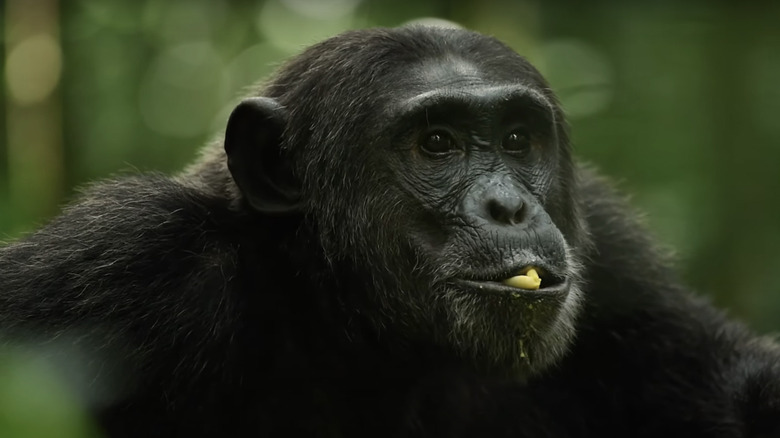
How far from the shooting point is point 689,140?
1244 centimetres

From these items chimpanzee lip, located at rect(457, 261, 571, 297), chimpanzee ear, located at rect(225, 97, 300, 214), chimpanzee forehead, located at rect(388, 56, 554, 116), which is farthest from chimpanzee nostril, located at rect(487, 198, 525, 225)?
chimpanzee ear, located at rect(225, 97, 300, 214)

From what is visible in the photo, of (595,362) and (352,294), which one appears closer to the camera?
(352,294)

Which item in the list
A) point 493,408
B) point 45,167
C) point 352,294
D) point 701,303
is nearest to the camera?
point 352,294

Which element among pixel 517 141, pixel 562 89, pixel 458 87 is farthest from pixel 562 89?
pixel 458 87

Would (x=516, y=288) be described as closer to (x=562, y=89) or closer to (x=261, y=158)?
(x=261, y=158)

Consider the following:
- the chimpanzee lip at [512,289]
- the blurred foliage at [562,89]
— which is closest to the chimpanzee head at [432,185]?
the chimpanzee lip at [512,289]

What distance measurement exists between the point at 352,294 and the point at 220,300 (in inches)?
27.8

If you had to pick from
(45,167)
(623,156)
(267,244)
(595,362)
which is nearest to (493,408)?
(595,362)

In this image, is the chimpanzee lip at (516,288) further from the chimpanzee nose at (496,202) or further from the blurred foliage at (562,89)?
the blurred foliage at (562,89)

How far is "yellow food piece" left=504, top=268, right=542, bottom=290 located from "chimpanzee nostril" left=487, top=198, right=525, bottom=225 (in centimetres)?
26

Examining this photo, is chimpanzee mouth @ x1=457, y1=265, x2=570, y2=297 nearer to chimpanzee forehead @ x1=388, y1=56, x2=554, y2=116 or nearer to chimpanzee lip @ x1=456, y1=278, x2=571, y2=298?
chimpanzee lip @ x1=456, y1=278, x2=571, y2=298

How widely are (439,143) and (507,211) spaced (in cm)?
62

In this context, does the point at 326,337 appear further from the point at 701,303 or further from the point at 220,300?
the point at 701,303

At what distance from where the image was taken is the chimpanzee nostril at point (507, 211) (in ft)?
16.2
